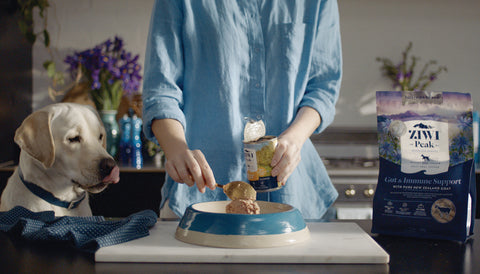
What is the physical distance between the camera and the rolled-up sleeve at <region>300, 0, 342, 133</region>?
1.21 meters

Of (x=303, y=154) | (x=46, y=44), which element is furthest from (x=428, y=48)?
(x=46, y=44)

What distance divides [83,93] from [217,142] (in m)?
1.75

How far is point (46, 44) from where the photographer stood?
2545 millimetres

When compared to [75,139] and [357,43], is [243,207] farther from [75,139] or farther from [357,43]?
[357,43]

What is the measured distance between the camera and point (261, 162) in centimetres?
87

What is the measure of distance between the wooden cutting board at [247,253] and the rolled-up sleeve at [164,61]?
1.26 ft

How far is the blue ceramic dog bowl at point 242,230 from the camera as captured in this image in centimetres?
75

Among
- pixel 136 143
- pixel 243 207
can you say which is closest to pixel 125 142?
pixel 136 143

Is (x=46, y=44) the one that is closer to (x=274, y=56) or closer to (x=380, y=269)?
(x=274, y=56)

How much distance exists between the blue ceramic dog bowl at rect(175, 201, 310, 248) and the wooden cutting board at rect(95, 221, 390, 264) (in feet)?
0.04

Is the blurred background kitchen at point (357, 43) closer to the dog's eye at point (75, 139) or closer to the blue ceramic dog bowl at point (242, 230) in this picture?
the dog's eye at point (75, 139)

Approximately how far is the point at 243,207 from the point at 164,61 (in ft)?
1.47

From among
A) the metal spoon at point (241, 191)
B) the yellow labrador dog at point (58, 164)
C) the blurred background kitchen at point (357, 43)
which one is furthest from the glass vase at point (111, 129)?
the metal spoon at point (241, 191)

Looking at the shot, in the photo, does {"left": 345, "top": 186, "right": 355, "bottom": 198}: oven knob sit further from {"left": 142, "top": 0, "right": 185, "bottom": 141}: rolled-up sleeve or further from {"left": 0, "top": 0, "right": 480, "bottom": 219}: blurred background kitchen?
{"left": 142, "top": 0, "right": 185, "bottom": 141}: rolled-up sleeve
